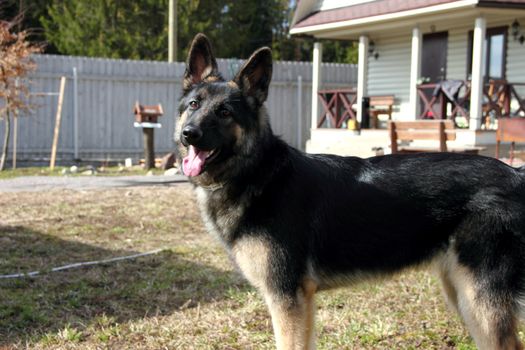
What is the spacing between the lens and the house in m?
13.7

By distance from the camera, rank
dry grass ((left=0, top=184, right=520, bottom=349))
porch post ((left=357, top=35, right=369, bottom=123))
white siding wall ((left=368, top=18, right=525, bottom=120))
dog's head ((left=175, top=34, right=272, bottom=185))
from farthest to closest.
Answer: porch post ((left=357, top=35, right=369, bottom=123))
white siding wall ((left=368, top=18, right=525, bottom=120))
dry grass ((left=0, top=184, right=520, bottom=349))
dog's head ((left=175, top=34, right=272, bottom=185))

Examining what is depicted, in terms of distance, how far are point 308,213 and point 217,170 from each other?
59 cm

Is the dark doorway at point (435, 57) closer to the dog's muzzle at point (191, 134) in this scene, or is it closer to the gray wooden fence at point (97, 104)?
the gray wooden fence at point (97, 104)

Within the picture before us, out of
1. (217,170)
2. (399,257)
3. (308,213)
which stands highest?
(217,170)

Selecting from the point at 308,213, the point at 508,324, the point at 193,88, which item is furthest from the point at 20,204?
the point at 508,324

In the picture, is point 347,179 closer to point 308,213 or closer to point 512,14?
point 308,213

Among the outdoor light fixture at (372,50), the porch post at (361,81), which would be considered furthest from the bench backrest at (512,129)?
the outdoor light fixture at (372,50)

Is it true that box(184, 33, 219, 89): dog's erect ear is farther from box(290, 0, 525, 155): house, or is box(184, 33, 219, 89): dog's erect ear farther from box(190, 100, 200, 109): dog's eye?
box(290, 0, 525, 155): house

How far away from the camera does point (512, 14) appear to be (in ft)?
47.6

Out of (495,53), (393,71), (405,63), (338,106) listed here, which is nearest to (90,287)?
(495,53)

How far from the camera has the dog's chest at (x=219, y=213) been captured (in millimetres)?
3350

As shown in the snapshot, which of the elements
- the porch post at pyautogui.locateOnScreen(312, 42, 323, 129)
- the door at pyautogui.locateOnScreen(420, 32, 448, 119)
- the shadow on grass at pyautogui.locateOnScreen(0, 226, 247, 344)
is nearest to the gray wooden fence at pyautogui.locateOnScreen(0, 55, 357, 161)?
the porch post at pyautogui.locateOnScreen(312, 42, 323, 129)

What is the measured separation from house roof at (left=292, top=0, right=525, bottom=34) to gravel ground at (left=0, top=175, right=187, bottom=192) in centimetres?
746

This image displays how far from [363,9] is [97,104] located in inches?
322
